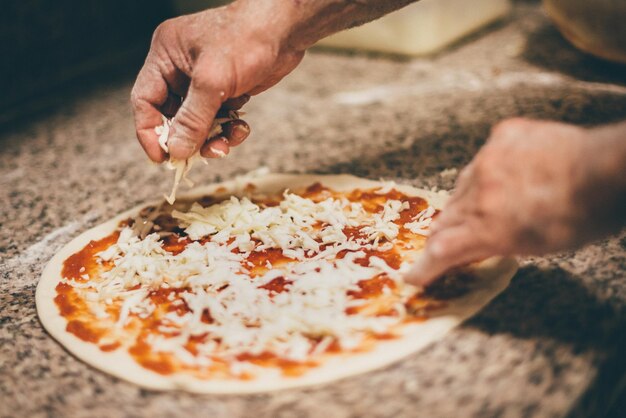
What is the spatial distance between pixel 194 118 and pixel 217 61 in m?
0.12

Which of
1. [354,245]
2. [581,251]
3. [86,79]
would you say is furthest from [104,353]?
[86,79]

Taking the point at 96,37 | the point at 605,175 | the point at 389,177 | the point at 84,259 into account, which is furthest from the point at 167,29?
the point at 96,37

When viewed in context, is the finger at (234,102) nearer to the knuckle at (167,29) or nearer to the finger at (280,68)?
the finger at (280,68)

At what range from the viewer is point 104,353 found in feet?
3.22

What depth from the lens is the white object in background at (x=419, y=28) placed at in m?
2.25

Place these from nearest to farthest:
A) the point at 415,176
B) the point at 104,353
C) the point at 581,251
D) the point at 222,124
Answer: the point at 104,353
the point at 581,251
the point at 222,124
the point at 415,176

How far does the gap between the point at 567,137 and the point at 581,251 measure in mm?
424

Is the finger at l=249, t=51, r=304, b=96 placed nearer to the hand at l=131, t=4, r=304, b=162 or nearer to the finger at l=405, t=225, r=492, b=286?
the hand at l=131, t=4, r=304, b=162

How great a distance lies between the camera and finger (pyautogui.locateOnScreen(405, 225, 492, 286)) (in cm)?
92

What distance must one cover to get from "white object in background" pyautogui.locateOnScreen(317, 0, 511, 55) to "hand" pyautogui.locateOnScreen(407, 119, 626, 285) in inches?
54.2

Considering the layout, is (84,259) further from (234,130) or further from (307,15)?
(307,15)

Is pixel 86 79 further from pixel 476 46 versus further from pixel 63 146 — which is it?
pixel 476 46

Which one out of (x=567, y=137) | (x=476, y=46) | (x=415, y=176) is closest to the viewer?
(x=567, y=137)


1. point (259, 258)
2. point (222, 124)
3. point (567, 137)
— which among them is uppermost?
point (567, 137)
